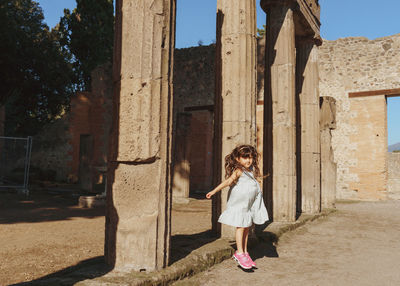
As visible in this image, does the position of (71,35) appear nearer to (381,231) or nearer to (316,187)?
(316,187)

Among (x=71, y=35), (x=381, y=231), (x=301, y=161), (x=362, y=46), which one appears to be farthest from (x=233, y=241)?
(x=71, y=35)

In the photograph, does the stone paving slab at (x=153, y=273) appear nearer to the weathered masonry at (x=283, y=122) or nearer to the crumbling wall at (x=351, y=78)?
the weathered masonry at (x=283, y=122)

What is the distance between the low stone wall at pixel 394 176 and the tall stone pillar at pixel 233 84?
10501mm

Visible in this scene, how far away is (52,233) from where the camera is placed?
17.3 feet

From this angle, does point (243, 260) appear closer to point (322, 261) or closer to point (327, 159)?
point (322, 261)

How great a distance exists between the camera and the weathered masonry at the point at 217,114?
3066 millimetres

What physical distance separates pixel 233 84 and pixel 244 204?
1.63 metres

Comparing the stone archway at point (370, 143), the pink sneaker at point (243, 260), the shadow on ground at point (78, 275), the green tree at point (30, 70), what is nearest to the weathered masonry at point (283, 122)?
the pink sneaker at point (243, 260)

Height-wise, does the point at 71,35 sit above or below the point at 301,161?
above

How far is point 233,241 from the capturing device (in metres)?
4.31

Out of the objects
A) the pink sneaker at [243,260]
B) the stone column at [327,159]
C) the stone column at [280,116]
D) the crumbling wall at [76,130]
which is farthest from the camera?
the crumbling wall at [76,130]

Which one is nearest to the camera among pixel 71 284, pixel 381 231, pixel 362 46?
pixel 71 284

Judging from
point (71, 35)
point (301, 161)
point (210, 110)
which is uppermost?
point (71, 35)

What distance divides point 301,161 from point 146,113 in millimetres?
5197
